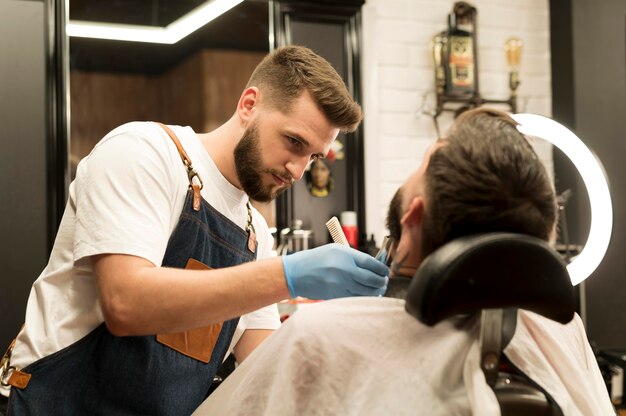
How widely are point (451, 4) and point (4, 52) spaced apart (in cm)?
213

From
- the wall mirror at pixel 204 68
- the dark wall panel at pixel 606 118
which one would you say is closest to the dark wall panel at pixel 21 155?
the wall mirror at pixel 204 68

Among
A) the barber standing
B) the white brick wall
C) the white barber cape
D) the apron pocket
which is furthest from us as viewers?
the white brick wall

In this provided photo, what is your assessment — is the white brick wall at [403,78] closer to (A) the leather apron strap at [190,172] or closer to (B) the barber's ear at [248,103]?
(B) the barber's ear at [248,103]

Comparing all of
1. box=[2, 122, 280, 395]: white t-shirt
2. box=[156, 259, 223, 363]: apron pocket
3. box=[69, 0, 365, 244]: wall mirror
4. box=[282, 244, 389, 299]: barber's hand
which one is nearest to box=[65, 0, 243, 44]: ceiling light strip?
box=[69, 0, 365, 244]: wall mirror

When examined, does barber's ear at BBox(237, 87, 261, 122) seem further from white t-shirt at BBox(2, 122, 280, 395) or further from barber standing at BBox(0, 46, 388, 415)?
white t-shirt at BBox(2, 122, 280, 395)

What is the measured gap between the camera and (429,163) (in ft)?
3.79

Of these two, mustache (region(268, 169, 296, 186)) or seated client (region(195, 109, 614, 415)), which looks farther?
mustache (region(268, 169, 296, 186))

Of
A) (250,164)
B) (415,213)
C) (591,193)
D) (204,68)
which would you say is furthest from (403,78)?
(415,213)

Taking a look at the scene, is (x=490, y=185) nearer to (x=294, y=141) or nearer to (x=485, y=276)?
(x=485, y=276)

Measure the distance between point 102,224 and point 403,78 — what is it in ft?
8.10

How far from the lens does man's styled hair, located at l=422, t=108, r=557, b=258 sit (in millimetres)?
1065

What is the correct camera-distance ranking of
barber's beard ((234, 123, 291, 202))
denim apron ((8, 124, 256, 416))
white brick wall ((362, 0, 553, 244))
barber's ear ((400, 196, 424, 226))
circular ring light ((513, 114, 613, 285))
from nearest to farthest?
barber's ear ((400, 196, 424, 226)) → denim apron ((8, 124, 256, 416)) → barber's beard ((234, 123, 291, 202)) → circular ring light ((513, 114, 613, 285)) → white brick wall ((362, 0, 553, 244))

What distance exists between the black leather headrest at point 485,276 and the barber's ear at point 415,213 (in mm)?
232

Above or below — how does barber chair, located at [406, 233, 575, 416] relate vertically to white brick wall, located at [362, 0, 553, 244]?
below
